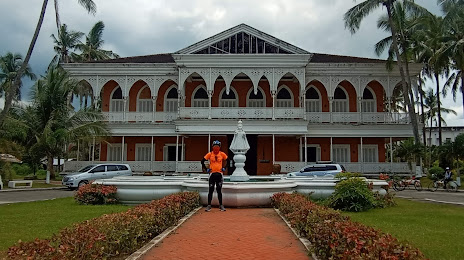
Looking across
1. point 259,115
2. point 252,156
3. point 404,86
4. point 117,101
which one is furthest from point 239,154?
point 117,101

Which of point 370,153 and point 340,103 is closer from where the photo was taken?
point 370,153

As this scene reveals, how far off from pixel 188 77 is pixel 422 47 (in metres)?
18.0

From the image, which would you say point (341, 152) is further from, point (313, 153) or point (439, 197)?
point (439, 197)

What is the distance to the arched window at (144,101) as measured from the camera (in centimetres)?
2986

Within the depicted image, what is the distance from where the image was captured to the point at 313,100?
29375mm

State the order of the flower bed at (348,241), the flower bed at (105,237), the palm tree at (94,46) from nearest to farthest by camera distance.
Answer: the flower bed at (348,241) → the flower bed at (105,237) → the palm tree at (94,46)

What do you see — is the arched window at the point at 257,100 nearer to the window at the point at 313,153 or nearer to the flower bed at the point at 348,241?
the window at the point at 313,153

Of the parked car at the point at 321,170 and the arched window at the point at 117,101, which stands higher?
the arched window at the point at 117,101

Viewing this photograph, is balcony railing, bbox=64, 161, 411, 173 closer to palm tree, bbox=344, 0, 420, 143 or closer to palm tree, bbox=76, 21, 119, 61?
palm tree, bbox=344, 0, 420, 143

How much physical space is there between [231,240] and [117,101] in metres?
25.3

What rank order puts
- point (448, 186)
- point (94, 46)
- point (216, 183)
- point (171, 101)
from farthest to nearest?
point (94, 46), point (171, 101), point (448, 186), point (216, 183)

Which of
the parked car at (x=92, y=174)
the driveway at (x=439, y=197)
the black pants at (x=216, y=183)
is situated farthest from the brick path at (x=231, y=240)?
Answer: the parked car at (x=92, y=174)

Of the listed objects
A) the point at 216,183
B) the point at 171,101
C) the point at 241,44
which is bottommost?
the point at 216,183

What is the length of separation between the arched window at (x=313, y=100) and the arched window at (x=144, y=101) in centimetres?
1158
